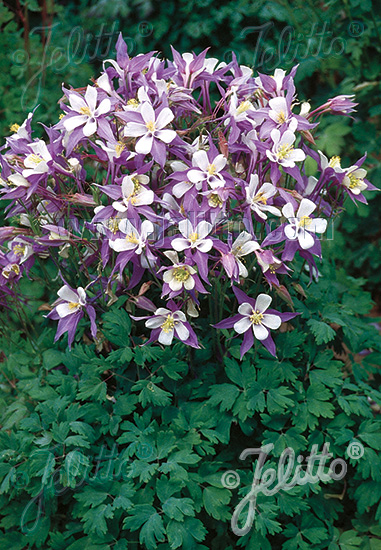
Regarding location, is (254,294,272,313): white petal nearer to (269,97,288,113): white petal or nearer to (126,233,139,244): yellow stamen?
(126,233,139,244): yellow stamen

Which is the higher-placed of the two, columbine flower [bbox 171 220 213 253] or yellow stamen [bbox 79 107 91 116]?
yellow stamen [bbox 79 107 91 116]

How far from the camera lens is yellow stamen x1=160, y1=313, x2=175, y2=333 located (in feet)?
5.17

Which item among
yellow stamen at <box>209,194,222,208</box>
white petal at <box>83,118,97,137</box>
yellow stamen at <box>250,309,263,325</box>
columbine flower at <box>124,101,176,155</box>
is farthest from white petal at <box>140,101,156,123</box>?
yellow stamen at <box>250,309,263,325</box>

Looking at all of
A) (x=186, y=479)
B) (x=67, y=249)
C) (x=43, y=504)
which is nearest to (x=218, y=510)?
(x=186, y=479)

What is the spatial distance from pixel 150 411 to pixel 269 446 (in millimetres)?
367

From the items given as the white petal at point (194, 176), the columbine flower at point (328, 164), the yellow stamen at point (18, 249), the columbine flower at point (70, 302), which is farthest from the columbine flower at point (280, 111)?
the yellow stamen at point (18, 249)

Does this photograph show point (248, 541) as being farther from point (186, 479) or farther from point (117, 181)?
point (117, 181)

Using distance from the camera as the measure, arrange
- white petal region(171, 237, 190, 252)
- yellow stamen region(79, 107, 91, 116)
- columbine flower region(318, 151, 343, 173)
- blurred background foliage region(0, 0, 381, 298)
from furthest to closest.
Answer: blurred background foliage region(0, 0, 381, 298) → columbine flower region(318, 151, 343, 173) → yellow stamen region(79, 107, 91, 116) → white petal region(171, 237, 190, 252)

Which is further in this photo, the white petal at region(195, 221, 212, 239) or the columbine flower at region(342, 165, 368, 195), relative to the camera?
the columbine flower at region(342, 165, 368, 195)

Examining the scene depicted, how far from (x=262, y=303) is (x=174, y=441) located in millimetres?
471

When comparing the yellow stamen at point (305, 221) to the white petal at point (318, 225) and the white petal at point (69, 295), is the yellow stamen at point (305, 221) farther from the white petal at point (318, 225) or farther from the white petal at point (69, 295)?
the white petal at point (69, 295)

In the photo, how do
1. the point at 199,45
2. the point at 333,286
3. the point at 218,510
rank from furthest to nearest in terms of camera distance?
the point at 199,45
the point at 333,286
the point at 218,510

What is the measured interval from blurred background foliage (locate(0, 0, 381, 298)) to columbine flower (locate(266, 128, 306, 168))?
4.86ft

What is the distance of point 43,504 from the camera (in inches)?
69.6
